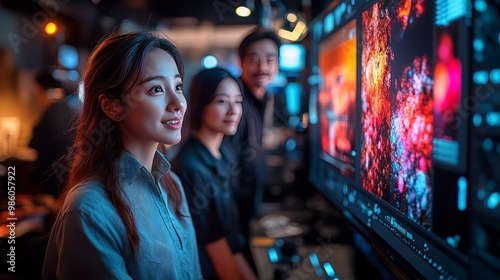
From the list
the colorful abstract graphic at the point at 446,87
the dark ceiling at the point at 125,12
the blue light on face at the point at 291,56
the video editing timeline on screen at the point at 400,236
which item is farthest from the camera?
the blue light on face at the point at 291,56

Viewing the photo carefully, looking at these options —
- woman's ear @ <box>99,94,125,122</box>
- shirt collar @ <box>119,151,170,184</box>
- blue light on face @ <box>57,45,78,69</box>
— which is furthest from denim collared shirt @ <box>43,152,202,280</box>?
blue light on face @ <box>57,45,78,69</box>

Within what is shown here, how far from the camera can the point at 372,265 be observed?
168 centimetres

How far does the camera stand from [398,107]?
1188 millimetres

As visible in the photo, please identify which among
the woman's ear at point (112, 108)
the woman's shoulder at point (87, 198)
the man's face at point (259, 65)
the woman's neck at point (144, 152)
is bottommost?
the woman's shoulder at point (87, 198)

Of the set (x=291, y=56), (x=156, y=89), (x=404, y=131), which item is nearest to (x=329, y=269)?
(x=404, y=131)

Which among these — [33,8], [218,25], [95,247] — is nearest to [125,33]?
[95,247]

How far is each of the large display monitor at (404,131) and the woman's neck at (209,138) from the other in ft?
1.61

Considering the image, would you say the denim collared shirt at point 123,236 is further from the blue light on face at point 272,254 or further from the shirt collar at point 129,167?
the blue light on face at point 272,254

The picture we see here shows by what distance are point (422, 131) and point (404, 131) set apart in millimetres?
103

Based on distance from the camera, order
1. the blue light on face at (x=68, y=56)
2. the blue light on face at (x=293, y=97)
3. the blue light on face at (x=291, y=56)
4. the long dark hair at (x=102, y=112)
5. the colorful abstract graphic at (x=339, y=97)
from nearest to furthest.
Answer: the long dark hair at (x=102, y=112) → the colorful abstract graphic at (x=339, y=97) → the blue light on face at (x=291, y=56) → the blue light on face at (x=293, y=97) → the blue light on face at (x=68, y=56)

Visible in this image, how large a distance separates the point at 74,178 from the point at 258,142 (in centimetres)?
111

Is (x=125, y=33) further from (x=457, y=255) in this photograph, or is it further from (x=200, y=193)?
(x=457, y=255)

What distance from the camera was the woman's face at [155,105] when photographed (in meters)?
1.20

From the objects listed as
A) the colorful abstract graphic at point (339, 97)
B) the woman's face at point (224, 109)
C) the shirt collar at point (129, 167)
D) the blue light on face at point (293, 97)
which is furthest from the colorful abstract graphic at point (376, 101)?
the blue light on face at point (293, 97)
